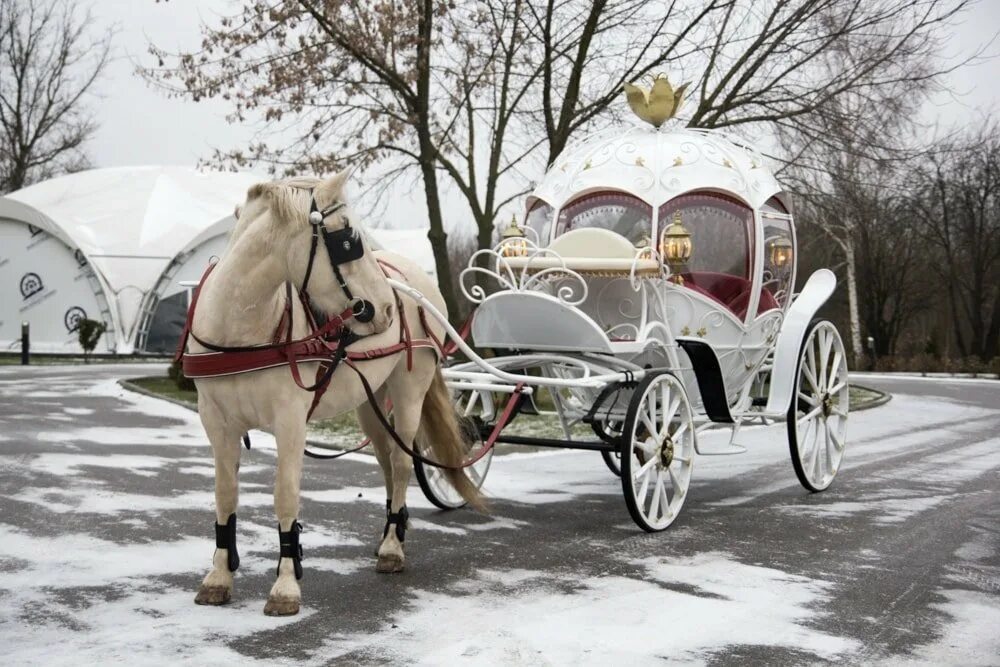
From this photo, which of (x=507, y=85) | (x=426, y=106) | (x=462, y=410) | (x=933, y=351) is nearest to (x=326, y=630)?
(x=462, y=410)

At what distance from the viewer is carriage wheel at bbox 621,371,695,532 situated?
6312 mm

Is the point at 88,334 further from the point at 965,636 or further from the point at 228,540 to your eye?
the point at 965,636

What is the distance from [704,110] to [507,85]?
115 inches

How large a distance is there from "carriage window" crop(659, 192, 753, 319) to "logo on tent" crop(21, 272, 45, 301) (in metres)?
26.8

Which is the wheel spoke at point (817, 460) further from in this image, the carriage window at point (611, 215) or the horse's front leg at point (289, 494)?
the horse's front leg at point (289, 494)

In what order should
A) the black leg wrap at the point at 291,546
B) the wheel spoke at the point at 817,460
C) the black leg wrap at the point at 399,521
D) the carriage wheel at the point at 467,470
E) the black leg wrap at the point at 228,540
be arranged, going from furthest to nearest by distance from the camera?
the wheel spoke at the point at 817,460 < the carriage wheel at the point at 467,470 < the black leg wrap at the point at 399,521 < the black leg wrap at the point at 228,540 < the black leg wrap at the point at 291,546

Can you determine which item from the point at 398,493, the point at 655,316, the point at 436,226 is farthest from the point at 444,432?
the point at 436,226

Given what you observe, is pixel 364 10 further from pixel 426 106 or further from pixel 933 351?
pixel 933 351

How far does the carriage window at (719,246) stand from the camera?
25.5 ft

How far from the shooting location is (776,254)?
830cm

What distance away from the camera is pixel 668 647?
4328 millimetres

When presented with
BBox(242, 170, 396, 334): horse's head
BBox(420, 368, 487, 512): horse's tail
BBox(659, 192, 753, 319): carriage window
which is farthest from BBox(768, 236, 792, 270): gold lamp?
BBox(242, 170, 396, 334): horse's head

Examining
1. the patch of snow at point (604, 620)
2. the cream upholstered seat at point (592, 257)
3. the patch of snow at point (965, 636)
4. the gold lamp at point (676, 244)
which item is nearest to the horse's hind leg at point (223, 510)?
the patch of snow at point (604, 620)

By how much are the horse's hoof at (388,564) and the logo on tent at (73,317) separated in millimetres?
26986
